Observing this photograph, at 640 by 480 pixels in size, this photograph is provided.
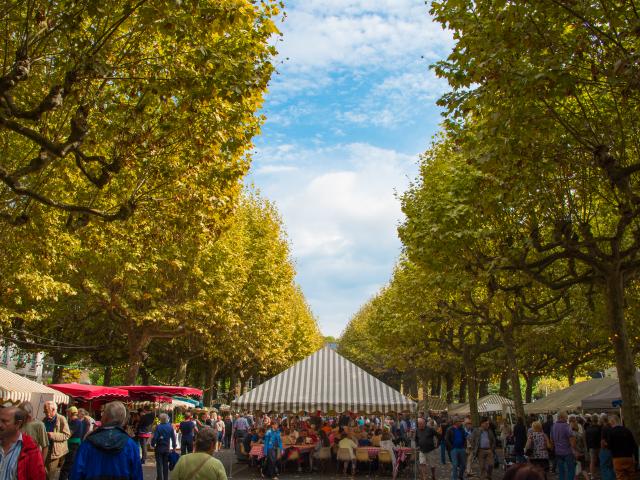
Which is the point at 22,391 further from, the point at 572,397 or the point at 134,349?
the point at 572,397

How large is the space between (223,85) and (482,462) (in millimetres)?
12982

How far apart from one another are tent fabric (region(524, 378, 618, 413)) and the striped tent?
723 cm

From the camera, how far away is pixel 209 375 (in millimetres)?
45219

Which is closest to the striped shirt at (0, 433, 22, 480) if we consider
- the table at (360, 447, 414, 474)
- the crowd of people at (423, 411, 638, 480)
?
the crowd of people at (423, 411, 638, 480)

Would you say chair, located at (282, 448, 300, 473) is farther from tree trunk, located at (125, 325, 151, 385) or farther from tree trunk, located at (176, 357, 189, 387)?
tree trunk, located at (176, 357, 189, 387)

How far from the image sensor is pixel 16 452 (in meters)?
5.32

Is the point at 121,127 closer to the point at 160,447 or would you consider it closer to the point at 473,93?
the point at 473,93

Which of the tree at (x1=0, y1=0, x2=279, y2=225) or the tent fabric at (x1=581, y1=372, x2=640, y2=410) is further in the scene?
the tent fabric at (x1=581, y1=372, x2=640, y2=410)

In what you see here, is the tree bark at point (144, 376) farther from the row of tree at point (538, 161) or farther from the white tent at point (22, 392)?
the row of tree at point (538, 161)

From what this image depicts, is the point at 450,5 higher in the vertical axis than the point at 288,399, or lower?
higher

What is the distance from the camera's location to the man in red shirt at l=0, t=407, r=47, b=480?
5.27m

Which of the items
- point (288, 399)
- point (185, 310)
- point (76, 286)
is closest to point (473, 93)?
point (288, 399)

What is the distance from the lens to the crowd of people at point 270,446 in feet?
17.5

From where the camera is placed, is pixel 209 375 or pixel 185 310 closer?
pixel 185 310
